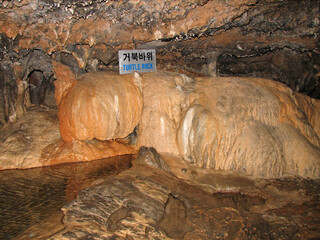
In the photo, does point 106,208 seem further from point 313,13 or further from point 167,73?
point 313,13

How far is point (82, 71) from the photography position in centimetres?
721

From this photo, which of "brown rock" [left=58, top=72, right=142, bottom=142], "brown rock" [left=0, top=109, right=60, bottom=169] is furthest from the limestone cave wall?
"brown rock" [left=58, top=72, right=142, bottom=142]

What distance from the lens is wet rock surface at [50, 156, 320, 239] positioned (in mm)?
3387

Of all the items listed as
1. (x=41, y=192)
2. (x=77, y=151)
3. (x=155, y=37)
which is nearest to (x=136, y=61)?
(x=155, y=37)

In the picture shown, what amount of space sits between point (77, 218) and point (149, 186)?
1437 millimetres

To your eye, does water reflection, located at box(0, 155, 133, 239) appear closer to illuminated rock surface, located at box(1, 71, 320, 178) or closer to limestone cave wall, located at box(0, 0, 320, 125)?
illuminated rock surface, located at box(1, 71, 320, 178)

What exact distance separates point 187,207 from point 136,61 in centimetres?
433

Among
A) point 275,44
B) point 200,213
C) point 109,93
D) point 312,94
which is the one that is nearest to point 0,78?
point 109,93

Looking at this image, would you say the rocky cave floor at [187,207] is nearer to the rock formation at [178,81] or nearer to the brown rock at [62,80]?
the rock formation at [178,81]

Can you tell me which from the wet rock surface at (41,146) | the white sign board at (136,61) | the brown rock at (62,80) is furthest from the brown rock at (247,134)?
the brown rock at (62,80)

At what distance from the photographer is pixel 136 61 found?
23.6 ft

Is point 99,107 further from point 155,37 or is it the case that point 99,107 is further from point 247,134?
point 247,134

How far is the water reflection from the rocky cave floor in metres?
0.09

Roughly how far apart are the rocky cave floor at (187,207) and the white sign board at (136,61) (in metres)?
2.63
